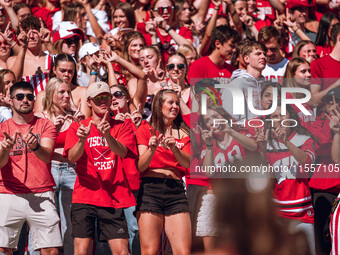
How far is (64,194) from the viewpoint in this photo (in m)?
6.10

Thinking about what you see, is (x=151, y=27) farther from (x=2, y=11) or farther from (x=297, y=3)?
(x=297, y=3)

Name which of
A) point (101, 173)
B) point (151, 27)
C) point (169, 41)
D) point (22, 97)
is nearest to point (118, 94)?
point (22, 97)

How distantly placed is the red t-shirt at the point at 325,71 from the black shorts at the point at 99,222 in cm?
333

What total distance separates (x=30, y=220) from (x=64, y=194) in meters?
0.63

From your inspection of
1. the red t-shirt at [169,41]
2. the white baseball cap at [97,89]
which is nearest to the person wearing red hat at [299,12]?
the red t-shirt at [169,41]

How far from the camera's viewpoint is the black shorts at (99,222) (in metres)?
5.32

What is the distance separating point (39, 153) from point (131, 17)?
4051 mm

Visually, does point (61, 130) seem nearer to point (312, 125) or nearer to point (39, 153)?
point (39, 153)

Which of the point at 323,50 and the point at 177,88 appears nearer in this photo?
the point at 177,88

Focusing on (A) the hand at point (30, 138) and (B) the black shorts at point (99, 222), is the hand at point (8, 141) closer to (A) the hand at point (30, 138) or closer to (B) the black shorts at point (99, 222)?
(A) the hand at point (30, 138)

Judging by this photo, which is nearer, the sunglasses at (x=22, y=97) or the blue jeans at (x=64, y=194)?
the sunglasses at (x=22, y=97)

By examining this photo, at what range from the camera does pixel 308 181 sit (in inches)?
237

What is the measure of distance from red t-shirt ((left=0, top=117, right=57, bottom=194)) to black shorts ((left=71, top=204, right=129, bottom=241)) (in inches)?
18.7

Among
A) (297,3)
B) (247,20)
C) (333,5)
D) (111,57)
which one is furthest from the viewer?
(333,5)
